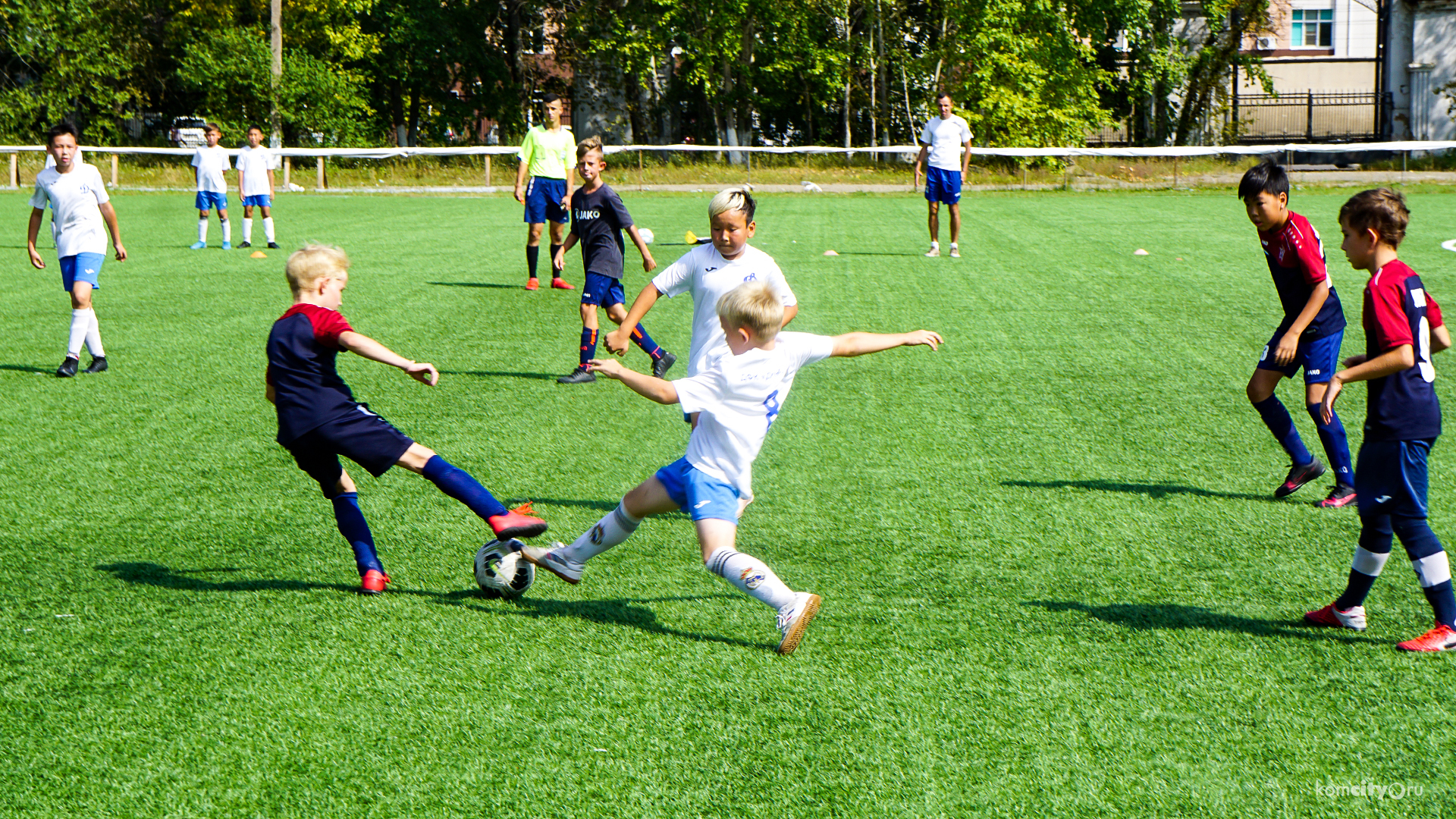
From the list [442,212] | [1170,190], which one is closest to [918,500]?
[442,212]

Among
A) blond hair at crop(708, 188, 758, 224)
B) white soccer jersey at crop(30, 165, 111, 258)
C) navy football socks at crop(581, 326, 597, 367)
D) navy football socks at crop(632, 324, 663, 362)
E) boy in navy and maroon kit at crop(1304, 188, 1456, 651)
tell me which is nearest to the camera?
boy in navy and maroon kit at crop(1304, 188, 1456, 651)

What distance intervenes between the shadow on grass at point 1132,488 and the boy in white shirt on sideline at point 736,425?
2208mm

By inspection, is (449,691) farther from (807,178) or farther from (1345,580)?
(807,178)

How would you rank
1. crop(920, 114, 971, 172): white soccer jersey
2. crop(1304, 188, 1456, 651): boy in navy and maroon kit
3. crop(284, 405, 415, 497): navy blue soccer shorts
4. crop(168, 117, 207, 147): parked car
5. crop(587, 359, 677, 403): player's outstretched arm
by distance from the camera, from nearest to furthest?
crop(587, 359, 677, 403): player's outstretched arm, crop(1304, 188, 1456, 651): boy in navy and maroon kit, crop(284, 405, 415, 497): navy blue soccer shorts, crop(920, 114, 971, 172): white soccer jersey, crop(168, 117, 207, 147): parked car

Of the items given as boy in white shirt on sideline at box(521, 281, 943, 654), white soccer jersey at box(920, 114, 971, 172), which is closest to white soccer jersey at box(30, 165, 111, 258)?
boy in white shirt on sideline at box(521, 281, 943, 654)

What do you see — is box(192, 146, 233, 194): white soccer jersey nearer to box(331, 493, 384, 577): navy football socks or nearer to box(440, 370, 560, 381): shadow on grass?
box(440, 370, 560, 381): shadow on grass

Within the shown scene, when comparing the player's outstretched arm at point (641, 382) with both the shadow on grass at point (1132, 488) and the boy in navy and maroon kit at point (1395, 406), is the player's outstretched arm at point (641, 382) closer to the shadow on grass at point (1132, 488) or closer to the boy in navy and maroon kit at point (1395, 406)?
the boy in navy and maroon kit at point (1395, 406)

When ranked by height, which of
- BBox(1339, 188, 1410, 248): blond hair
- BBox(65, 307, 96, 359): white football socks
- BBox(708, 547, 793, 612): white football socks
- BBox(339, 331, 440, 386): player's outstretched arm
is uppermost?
BBox(1339, 188, 1410, 248): blond hair

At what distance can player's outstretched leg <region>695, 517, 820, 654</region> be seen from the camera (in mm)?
4098

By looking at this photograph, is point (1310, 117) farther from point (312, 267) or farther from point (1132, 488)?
point (312, 267)

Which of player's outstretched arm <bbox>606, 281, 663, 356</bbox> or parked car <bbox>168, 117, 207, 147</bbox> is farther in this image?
parked car <bbox>168, 117, 207, 147</bbox>

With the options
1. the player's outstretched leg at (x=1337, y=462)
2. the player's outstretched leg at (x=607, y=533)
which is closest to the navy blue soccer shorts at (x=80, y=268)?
the player's outstretched leg at (x=607, y=533)

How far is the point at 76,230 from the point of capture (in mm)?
9328

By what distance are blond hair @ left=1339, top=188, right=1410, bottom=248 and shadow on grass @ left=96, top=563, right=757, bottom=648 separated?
248 cm
